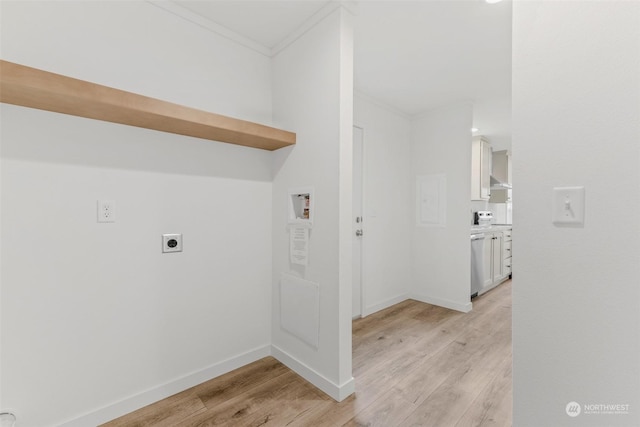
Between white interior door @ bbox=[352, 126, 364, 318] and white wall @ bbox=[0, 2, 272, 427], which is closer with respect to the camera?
white wall @ bbox=[0, 2, 272, 427]

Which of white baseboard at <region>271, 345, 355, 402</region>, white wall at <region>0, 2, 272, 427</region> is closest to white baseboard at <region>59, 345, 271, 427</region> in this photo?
white wall at <region>0, 2, 272, 427</region>

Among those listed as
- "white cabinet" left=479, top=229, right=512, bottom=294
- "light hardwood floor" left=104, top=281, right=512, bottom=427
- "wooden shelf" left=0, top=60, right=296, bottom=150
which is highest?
"wooden shelf" left=0, top=60, right=296, bottom=150

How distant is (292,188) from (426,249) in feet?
8.01

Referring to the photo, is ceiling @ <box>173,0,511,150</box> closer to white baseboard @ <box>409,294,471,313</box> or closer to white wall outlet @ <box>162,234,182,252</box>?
white wall outlet @ <box>162,234,182,252</box>

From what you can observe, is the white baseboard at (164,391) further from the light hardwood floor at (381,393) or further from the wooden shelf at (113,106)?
the wooden shelf at (113,106)

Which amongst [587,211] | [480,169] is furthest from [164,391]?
[480,169]

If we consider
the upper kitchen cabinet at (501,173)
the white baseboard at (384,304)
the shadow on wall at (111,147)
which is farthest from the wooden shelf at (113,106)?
the upper kitchen cabinet at (501,173)

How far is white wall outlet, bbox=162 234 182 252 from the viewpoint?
6.04 feet

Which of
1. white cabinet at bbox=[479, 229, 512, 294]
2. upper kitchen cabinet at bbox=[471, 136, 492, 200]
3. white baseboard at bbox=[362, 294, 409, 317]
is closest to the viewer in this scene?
white baseboard at bbox=[362, 294, 409, 317]

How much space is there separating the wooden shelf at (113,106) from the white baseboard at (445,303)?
9.68 ft

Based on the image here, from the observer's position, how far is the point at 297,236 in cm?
213

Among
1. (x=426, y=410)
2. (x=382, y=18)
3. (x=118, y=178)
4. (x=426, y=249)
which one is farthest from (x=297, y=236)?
(x=426, y=249)

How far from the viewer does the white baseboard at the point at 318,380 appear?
182 cm

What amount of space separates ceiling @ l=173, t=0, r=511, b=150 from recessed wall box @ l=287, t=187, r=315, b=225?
123cm
